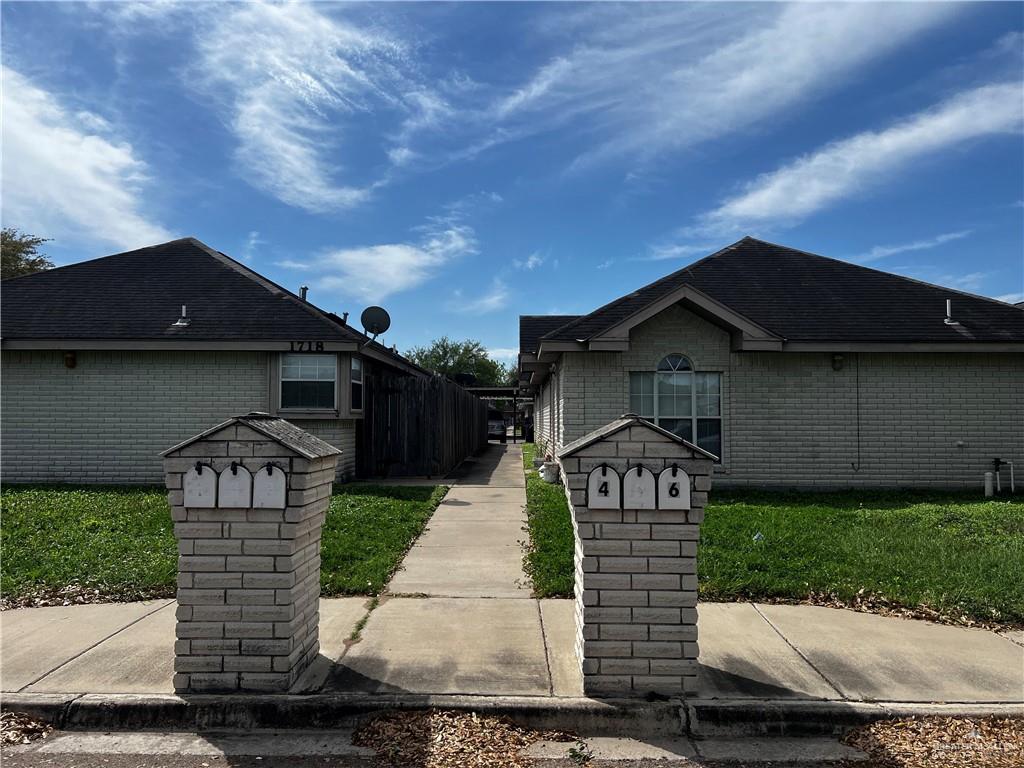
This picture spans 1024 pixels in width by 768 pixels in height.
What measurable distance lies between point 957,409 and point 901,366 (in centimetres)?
122

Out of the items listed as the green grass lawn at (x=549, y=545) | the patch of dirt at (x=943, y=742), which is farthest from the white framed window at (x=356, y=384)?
the patch of dirt at (x=943, y=742)

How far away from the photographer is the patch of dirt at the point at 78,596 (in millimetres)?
5605

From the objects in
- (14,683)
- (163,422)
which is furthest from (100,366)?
(14,683)

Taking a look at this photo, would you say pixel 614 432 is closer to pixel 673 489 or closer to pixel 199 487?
pixel 673 489

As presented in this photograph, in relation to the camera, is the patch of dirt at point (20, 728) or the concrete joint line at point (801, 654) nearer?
the patch of dirt at point (20, 728)

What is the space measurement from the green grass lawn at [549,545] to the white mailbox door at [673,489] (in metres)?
2.24

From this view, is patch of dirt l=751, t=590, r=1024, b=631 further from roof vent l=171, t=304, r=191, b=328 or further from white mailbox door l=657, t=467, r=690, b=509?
roof vent l=171, t=304, r=191, b=328

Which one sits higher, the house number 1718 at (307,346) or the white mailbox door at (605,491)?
the house number 1718 at (307,346)

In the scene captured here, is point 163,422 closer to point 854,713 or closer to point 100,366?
point 100,366

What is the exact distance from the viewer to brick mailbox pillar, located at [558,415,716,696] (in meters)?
3.86

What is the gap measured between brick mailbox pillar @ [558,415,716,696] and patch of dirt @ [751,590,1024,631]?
2.26m

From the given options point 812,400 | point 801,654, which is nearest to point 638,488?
point 801,654

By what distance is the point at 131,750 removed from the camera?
3.46 meters

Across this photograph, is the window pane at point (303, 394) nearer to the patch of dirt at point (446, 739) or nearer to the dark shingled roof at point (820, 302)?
the dark shingled roof at point (820, 302)
